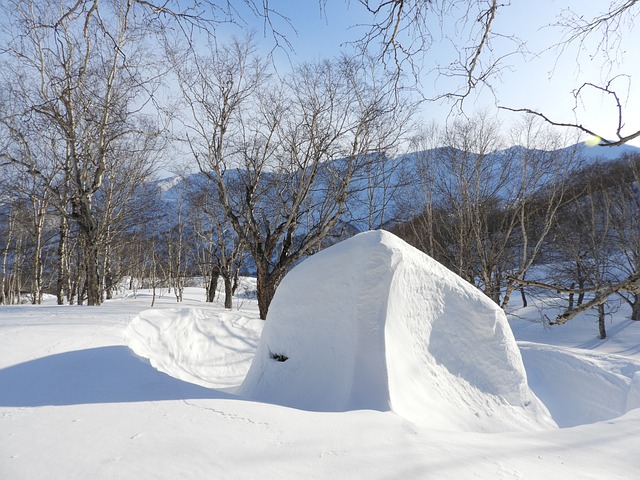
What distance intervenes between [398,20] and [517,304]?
84.8ft

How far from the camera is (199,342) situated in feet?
23.6

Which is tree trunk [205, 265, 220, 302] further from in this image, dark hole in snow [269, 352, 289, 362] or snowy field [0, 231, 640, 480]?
dark hole in snow [269, 352, 289, 362]

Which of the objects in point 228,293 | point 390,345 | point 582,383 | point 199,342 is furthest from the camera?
point 228,293

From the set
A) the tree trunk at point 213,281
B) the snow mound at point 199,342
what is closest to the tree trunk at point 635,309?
the snow mound at point 199,342

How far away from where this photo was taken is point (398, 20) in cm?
212

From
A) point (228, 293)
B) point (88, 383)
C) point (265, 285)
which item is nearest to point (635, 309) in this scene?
point (265, 285)

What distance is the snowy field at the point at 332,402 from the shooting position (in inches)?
70.7

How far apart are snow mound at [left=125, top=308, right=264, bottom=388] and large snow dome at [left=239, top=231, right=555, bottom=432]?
2.77 m

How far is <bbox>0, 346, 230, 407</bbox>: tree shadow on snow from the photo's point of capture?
2676 millimetres

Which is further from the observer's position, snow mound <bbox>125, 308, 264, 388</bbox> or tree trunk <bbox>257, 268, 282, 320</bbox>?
tree trunk <bbox>257, 268, 282, 320</bbox>

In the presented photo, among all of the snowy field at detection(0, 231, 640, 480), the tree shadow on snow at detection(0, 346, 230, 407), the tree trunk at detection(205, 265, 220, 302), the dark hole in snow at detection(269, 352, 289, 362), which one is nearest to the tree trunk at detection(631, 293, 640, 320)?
the snowy field at detection(0, 231, 640, 480)

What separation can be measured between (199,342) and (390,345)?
17.1 ft

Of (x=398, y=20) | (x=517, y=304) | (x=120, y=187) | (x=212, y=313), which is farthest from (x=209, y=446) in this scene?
(x=517, y=304)

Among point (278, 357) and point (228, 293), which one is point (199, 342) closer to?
point (278, 357)
